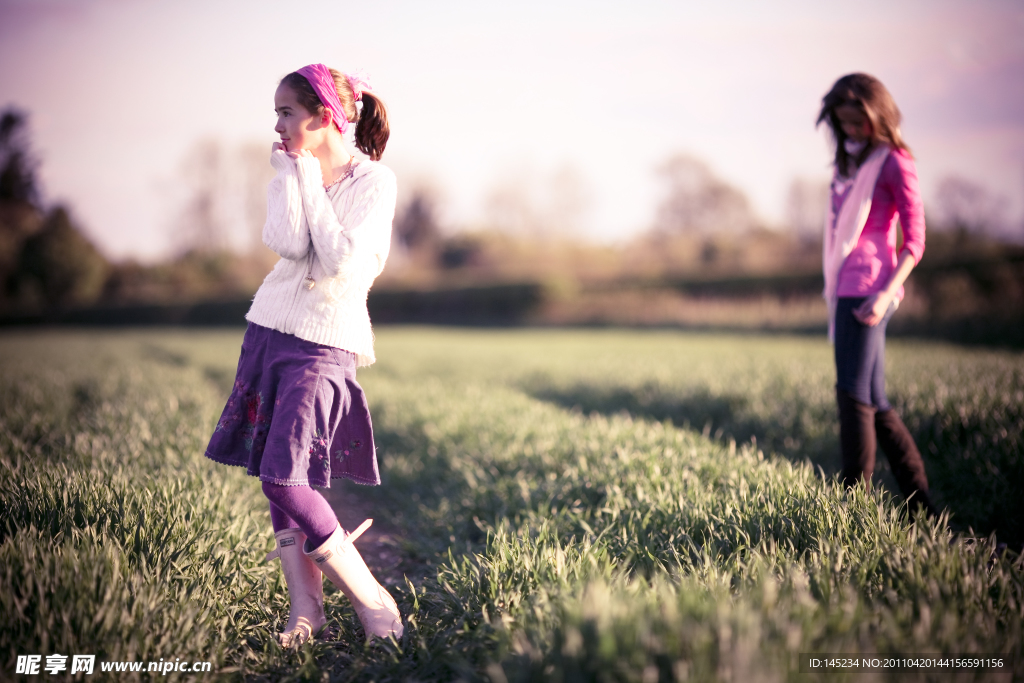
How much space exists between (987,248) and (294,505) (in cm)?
1953

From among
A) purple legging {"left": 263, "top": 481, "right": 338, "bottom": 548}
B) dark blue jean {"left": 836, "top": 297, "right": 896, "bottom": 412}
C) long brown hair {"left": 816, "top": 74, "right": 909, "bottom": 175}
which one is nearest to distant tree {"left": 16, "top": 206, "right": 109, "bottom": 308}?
purple legging {"left": 263, "top": 481, "right": 338, "bottom": 548}

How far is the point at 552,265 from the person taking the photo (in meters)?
33.9

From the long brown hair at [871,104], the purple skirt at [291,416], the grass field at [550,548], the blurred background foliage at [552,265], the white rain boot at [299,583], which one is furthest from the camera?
the blurred background foliage at [552,265]

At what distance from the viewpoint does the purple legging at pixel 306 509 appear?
1.81 metres

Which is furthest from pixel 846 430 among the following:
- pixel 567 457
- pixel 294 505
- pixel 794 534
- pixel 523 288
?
pixel 523 288

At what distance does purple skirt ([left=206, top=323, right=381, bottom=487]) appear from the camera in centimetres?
177

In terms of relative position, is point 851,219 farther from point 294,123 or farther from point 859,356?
point 294,123

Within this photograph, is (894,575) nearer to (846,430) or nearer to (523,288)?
(846,430)

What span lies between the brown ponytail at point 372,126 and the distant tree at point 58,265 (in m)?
40.3

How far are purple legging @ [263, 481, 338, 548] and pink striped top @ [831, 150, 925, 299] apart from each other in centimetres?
245

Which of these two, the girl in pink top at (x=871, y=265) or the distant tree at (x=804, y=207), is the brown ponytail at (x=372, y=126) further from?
the distant tree at (x=804, y=207)

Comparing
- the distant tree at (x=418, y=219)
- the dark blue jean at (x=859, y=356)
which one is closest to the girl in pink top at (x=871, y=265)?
the dark blue jean at (x=859, y=356)

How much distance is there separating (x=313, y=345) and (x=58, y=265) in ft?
133

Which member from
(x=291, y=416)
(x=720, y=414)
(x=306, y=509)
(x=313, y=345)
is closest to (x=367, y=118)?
(x=313, y=345)
